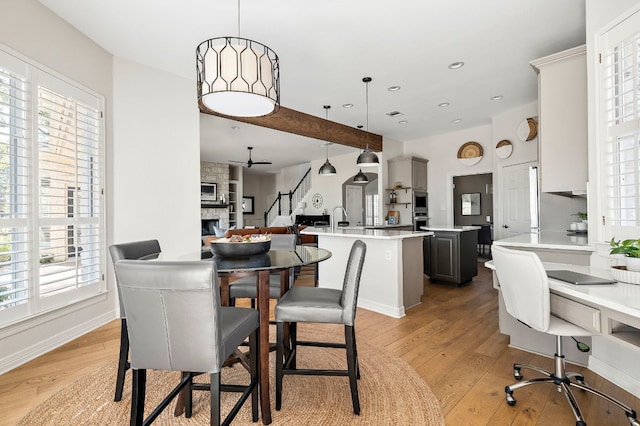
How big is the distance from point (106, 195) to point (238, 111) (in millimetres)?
1974

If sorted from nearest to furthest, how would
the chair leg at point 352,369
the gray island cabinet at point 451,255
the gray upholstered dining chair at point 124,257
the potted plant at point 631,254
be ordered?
the potted plant at point 631,254 < the chair leg at point 352,369 < the gray upholstered dining chair at point 124,257 < the gray island cabinet at point 451,255

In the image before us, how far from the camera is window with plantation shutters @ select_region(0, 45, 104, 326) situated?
229 cm

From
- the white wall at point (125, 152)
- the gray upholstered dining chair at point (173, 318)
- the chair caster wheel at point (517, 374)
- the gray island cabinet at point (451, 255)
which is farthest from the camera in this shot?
the gray island cabinet at point (451, 255)

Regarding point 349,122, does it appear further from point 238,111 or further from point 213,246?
point 213,246

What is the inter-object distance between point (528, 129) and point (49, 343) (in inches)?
258

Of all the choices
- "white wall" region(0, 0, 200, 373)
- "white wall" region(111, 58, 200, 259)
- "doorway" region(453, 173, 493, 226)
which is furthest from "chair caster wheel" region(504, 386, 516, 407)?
"doorway" region(453, 173, 493, 226)

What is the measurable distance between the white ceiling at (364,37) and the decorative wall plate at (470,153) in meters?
1.62

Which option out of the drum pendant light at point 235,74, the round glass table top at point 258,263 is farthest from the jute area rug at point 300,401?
the drum pendant light at point 235,74

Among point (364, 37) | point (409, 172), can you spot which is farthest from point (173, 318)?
point (409, 172)

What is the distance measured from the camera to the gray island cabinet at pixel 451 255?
4.57m

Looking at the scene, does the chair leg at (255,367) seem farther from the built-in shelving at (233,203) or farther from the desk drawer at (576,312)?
the built-in shelving at (233,203)

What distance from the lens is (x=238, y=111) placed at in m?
2.20

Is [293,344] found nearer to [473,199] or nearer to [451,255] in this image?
[451,255]

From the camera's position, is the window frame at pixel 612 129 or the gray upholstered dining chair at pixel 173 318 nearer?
the gray upholstered dining chair at pixel 173 318
